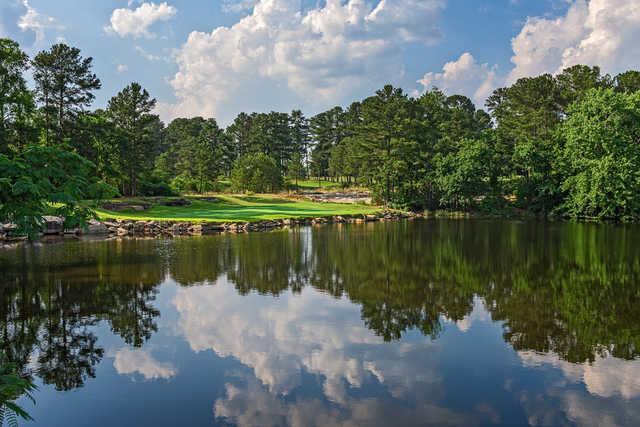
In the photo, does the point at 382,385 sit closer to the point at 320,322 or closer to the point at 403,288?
the point at 320,322

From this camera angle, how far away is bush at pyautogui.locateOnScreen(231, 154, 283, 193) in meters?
78.9

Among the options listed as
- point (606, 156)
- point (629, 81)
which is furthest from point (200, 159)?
point (629, 81)

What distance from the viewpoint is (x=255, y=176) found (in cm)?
7825

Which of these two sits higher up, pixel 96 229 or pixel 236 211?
pixel 236 211

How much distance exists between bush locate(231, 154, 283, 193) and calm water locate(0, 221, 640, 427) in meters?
52.8

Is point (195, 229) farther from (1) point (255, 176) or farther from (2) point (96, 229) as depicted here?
(1) point (255, 176)

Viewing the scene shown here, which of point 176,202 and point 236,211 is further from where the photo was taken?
point 176,202

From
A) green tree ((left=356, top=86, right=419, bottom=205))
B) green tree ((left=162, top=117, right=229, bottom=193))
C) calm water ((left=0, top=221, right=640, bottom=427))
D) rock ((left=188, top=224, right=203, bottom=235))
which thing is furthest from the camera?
green tree ((left=162, top=117, right=229, bottom=193))

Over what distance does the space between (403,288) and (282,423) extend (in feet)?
36.2

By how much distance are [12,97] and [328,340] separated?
1313 inches

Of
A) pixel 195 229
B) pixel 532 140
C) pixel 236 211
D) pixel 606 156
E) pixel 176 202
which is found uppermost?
pixel 532 140

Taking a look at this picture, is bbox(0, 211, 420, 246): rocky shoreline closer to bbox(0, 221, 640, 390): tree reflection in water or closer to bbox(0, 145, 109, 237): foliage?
bbox(0, 221, 640, 390): tree reflection in water

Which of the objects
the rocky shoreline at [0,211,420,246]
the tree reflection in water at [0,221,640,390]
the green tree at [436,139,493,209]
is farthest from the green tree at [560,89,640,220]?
the rocky shoreline at [0,211,420,246]

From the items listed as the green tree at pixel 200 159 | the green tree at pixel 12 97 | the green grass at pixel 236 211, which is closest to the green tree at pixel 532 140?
the green grass at pixel 236 211
